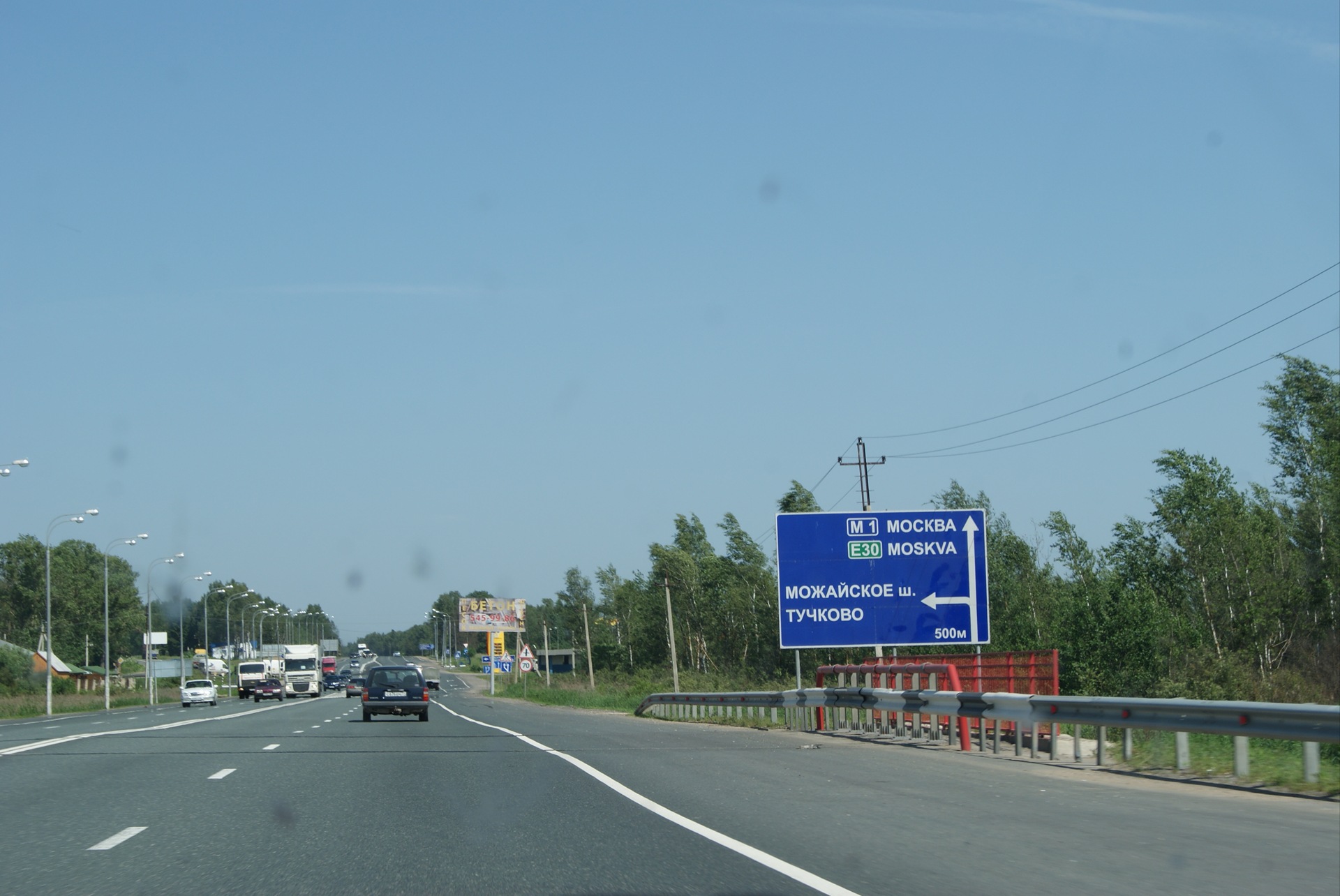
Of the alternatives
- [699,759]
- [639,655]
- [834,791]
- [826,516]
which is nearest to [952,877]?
[834,791]

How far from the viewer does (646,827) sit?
10.9 metres

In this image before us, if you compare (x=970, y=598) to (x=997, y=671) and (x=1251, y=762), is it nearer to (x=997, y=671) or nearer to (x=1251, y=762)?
(x=997, y=671)

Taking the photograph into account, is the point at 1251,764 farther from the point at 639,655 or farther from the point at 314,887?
the point at 639,655

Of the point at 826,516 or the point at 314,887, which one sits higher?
the point at 826,516

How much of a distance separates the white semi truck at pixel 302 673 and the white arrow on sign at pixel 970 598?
225ft

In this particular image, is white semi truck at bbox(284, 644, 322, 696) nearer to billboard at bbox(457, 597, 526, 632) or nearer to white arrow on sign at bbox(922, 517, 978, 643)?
billboard at bbox(457, 597, 526, 632)

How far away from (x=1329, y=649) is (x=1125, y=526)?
18434 millimetres

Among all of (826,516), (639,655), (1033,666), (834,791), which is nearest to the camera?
(834,791)

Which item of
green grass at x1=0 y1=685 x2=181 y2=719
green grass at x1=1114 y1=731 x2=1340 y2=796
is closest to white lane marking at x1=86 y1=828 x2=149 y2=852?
green grass at x1=1114 y1=731 x2=1340 y2=796

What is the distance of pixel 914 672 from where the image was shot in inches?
895

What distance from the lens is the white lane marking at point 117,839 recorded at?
33.2 feet

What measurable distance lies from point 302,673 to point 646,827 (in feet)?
283

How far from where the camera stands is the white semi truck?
9162 centimetres

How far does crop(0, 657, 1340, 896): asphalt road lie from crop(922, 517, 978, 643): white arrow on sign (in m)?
8.60
